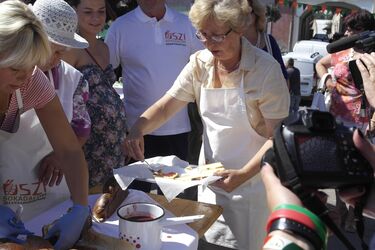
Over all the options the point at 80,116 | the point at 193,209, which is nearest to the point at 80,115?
the point at 80,116

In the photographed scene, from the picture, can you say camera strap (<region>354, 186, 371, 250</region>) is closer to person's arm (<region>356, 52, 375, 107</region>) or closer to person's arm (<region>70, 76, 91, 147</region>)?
person's arm (<region>356, 52, 375, 107</region>)

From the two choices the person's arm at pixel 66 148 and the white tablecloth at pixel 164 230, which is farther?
the person's arm at pixel 66 148

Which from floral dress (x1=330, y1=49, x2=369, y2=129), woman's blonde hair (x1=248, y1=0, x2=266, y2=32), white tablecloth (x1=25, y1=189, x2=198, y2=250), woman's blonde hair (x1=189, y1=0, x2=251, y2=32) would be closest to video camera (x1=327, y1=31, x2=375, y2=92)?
woman's blonde hair (x1=189, y1=0, x2=251, y2=32)

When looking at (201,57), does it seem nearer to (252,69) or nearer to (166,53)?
(252,69)

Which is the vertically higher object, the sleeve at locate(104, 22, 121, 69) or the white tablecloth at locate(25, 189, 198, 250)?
the sleeve at locate(104, 22, 121, 69)

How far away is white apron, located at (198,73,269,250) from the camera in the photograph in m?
1.74

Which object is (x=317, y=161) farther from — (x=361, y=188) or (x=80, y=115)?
Answer: (x=80, y=115)

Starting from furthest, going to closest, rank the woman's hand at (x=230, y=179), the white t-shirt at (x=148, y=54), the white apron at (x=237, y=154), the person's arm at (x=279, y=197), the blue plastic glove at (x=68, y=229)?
the white t-shirt at (x=148, y=54) → the white apron at (x=237, y=154) → the woman's hand at (x=230, y=179) → the blue plastic glove at (x=68, y=229) → the person's arm at (x=279, y=197)

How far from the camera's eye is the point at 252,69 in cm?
170

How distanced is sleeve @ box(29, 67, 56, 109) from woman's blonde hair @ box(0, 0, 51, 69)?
17 cm

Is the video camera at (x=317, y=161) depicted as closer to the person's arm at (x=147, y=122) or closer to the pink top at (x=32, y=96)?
the pink top at (x=32, y=96)

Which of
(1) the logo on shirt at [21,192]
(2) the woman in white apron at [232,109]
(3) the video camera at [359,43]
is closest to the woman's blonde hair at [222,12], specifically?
(2) the woman in white apron at [232,109]

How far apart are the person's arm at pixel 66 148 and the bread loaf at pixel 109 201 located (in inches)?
1.9

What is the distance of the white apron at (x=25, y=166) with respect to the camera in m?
1.38
